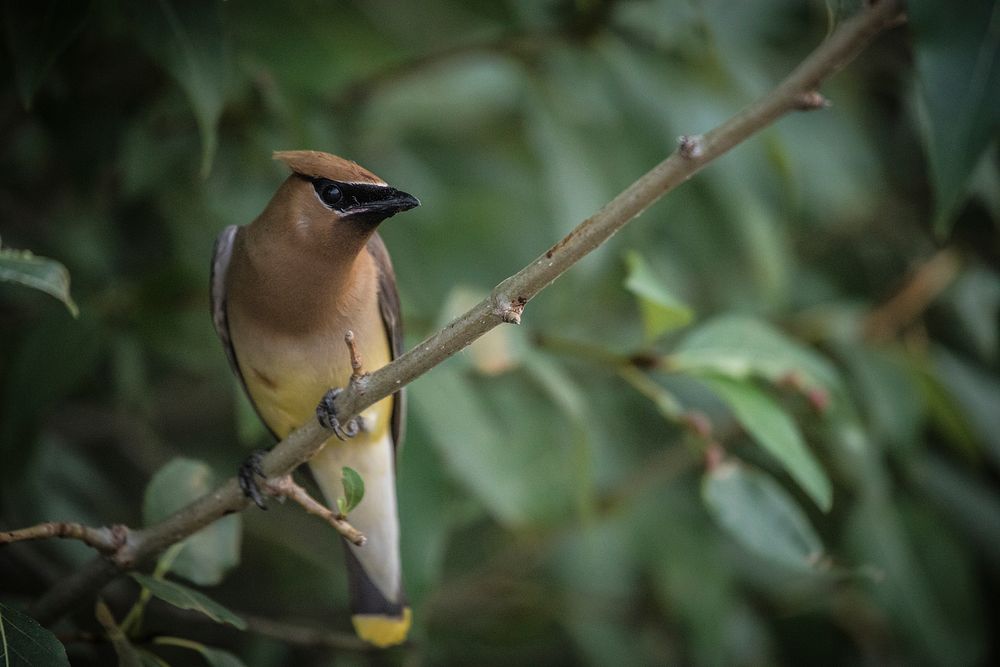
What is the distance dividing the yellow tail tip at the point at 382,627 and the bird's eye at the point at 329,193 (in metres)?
1.16

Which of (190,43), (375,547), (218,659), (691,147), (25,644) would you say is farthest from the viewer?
(375,547)

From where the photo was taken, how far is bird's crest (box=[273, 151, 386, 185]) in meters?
1.98

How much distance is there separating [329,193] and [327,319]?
1.10 ft

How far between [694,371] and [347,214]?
112cm

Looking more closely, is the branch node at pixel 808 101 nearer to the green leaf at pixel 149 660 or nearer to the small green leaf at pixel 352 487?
the small green leaf at pixel 352 487

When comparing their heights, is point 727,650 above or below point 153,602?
above

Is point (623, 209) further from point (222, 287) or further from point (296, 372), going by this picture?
point (222, 287)

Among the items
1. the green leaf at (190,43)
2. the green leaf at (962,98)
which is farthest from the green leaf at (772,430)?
the green leaf at (190,43)

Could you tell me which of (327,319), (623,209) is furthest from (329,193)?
→ (623,209)

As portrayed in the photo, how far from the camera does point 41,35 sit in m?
2.17

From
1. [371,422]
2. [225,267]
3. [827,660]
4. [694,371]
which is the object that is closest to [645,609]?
[827,660]

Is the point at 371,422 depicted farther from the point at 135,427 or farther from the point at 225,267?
the point at 135,427

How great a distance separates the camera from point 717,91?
3.93m

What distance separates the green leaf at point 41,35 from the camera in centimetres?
215
